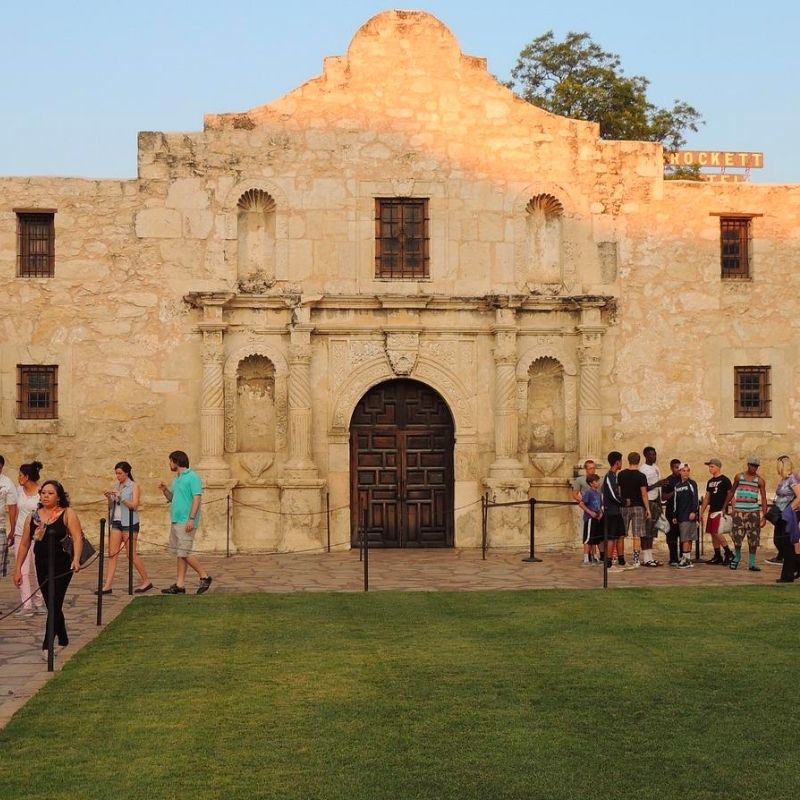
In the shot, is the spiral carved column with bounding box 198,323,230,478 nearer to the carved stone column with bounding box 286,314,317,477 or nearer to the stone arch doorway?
the carved stone column with bounding box 286,314,317,477

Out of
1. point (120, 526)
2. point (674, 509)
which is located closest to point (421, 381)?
point (674, 509)

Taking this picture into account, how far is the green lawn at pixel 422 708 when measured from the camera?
658 cm

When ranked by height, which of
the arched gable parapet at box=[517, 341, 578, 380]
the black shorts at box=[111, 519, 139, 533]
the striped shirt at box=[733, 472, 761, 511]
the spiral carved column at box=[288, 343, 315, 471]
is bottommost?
the black shorts at box=[111, 519, 139, 533]

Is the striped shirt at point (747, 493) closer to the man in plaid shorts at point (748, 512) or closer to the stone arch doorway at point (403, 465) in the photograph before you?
the man in plaid shorts at point (748, 512)

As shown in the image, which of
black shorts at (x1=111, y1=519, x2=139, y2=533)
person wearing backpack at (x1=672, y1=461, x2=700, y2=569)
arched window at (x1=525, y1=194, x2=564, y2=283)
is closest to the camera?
black shorts at (x1=111, y1=519, x2=139, y2=533)

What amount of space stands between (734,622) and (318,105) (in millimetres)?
12044

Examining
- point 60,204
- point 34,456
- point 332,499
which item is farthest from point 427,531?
point 60,204

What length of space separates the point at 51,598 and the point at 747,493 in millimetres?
10058

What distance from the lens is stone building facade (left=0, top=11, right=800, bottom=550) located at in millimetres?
19922

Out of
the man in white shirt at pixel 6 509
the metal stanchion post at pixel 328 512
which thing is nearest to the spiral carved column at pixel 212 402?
the metal stanchion post at pixel 328 512

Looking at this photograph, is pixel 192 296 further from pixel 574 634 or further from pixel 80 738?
pixel 80 738

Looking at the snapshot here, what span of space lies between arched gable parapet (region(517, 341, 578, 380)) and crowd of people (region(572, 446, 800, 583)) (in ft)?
9.13

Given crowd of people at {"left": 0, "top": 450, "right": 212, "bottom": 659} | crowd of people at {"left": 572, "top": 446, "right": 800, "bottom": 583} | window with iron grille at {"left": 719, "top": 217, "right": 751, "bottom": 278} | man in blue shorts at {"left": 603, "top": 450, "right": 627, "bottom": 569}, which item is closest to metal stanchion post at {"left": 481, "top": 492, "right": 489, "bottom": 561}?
crowd of people at {"left": 572, "top": 446, "right": 800, "bottom": 583}

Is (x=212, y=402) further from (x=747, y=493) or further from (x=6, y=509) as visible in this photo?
(x=747, y=493)
